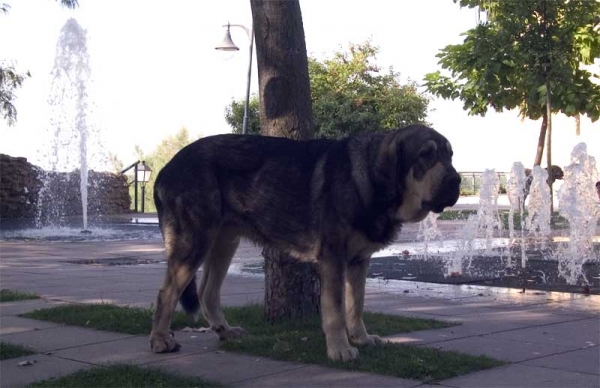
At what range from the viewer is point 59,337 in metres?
6.76

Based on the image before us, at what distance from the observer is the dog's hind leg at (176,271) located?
6059mm

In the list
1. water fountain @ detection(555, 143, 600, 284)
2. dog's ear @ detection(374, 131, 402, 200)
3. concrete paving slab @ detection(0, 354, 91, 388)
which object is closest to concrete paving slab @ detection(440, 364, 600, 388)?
dog's ear @ detection(374, 131, 402, 200)

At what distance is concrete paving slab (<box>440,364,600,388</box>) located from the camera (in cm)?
505

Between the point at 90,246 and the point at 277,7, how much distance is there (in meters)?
10.6

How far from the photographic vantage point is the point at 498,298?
29.7 ft

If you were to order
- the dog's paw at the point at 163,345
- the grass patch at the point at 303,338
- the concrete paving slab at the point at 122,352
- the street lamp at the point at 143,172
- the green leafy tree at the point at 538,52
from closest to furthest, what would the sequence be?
the grass patch at the point at 303,338 → the concrete paving slab at the point at 122,352 → the dog's paw at the point at 163,345 → the green leafy tree at the point at 538,52 → the street lamp at the point at 143,172

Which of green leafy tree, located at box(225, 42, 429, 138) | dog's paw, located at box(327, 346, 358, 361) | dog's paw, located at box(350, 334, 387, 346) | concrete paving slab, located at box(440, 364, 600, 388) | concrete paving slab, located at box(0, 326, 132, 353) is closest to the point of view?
concrete paving slab, located at box(440, 364, 600, 388)

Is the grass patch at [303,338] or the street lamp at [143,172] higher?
the street lamp at [143,172]

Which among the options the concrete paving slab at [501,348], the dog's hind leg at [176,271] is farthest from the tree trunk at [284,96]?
the concrete paving slab at [501,348]

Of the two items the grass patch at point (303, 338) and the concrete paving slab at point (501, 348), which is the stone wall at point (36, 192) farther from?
the concrete paving slab at point (501, 348)

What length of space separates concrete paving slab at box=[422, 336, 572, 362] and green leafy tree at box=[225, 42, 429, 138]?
106 feet

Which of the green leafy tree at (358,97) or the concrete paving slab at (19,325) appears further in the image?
the green leafy tree at (358,97)

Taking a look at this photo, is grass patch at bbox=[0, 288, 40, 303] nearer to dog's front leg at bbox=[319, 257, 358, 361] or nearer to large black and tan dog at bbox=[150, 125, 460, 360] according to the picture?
large black and tan dog at bbox=[150, 125, 460, 360]

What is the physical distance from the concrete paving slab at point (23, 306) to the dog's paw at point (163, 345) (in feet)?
8.12
